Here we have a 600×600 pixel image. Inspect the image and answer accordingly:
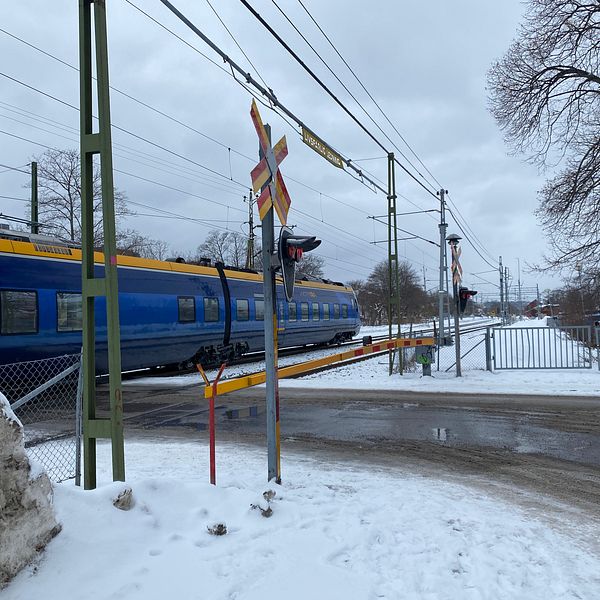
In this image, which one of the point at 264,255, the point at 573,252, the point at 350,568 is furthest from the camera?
the point at 573,252

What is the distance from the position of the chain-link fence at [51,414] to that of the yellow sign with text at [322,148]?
6013 mm

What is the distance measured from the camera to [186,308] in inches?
665

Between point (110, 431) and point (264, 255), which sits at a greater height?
point (264, 255)

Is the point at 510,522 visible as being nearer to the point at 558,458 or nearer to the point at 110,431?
the point at 558,458

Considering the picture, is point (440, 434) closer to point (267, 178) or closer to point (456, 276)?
point (267, 178)

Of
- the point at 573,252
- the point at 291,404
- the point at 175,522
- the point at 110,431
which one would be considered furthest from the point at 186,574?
the point at 573,252

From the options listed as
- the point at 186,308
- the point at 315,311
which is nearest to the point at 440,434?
the point at 186,308

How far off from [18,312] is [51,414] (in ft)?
9.08

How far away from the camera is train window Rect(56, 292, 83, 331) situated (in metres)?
12.5

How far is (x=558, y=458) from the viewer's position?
6590mm

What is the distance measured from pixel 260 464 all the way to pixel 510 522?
284 cm

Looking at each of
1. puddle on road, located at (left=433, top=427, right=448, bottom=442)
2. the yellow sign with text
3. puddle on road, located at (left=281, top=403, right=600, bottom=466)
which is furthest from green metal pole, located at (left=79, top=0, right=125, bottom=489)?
the yellow sign with text

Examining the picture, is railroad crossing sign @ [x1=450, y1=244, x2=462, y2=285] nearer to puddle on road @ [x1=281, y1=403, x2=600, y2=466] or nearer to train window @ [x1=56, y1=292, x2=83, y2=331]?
puddle on road @ [x1=281, y1=403, x2=600, y2=466]

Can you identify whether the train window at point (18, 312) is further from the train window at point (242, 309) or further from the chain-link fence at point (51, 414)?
the train window at point (242, 309)
